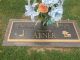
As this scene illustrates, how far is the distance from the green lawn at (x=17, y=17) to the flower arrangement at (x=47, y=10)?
758 millimetres

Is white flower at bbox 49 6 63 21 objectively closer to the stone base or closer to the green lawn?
the stone base

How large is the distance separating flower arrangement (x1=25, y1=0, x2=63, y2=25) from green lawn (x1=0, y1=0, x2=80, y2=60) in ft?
2.49

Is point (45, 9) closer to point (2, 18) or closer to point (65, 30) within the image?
point (65, 30)

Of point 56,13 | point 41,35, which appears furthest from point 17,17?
point 56,13

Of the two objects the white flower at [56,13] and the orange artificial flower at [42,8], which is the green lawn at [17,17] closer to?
the white flower at [56,13]

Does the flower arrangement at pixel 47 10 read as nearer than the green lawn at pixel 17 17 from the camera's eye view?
No

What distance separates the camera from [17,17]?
7469 millimetres

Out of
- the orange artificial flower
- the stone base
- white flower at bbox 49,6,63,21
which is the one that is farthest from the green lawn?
the orange artificial flower

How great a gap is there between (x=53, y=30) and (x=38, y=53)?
0.90m

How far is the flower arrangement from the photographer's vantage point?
6.18 meters

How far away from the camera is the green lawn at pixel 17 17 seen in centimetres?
571

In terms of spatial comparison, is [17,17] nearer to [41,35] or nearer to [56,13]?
[41,35]

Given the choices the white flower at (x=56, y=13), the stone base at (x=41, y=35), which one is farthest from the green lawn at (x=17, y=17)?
the white flower at (x=56, y=13)

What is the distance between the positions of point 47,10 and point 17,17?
4.68ft
